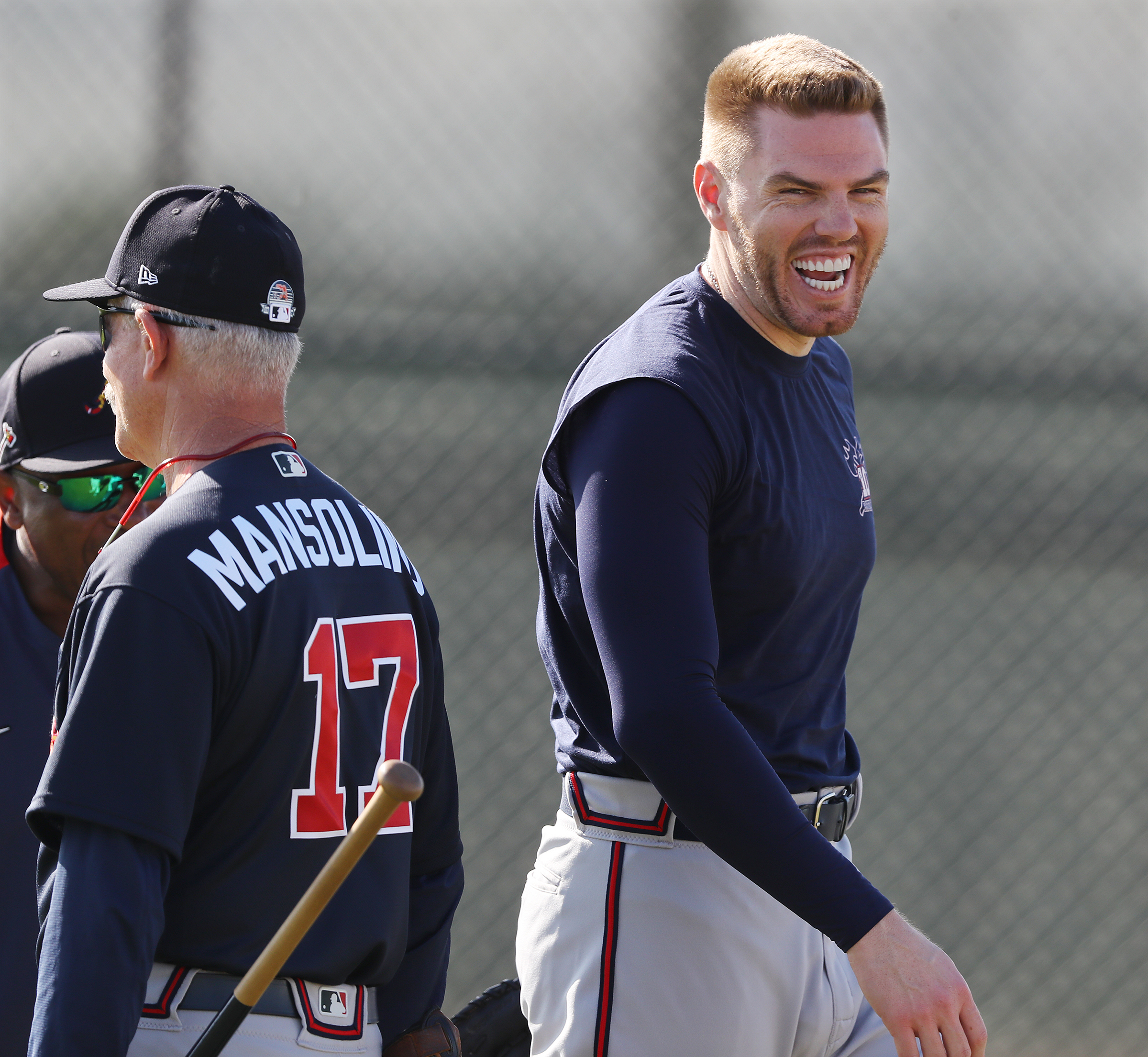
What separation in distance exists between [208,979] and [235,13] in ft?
10.9

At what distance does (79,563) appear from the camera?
2311 mm

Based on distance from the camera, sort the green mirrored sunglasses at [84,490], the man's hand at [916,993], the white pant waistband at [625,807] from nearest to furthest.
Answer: the man's hand at [916,993] < the white pant waistband at [625,807] < the green mirrored sunglasses at [84,490]

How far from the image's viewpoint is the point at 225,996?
1581 millimetres

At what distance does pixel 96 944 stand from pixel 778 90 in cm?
142

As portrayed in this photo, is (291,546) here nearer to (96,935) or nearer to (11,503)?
(96,935)

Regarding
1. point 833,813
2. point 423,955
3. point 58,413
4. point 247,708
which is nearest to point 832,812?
point 833,813

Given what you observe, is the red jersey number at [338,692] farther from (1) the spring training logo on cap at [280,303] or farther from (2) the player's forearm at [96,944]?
(1) the spring training logo on cap at [280,303]

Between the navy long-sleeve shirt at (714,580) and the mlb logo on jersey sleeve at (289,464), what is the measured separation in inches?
13.9

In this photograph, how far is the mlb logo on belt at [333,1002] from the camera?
167 cm

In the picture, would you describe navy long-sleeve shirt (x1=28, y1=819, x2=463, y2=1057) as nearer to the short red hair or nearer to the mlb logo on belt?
the mlb logo on belt

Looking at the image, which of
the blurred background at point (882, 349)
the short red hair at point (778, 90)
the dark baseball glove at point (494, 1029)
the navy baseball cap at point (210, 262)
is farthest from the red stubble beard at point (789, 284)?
the blurred background at point (882, 349)

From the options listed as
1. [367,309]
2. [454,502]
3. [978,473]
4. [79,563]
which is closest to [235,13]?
[367,309]

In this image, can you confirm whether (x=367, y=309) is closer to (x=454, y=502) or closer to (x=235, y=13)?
(x=454, y=502)

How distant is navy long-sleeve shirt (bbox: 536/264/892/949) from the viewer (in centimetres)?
160
